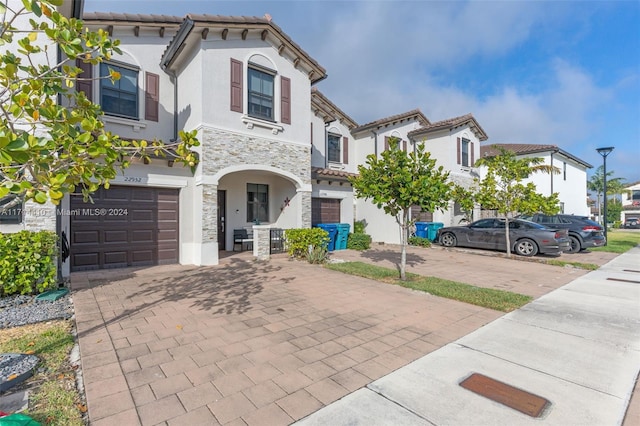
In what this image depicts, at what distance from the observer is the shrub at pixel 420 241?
15.4 metres

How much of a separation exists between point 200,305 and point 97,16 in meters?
9.98

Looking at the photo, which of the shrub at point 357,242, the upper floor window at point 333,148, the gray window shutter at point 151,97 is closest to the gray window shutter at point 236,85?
the gray window shutter at point 151,97

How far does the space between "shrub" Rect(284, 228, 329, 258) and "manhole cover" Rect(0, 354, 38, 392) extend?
7637 mm

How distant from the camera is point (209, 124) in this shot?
9.49 metres

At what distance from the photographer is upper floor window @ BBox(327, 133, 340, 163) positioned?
1711 cm

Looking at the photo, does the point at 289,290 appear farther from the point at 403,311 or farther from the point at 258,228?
the point at 258,228

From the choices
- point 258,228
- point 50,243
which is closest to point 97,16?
point 50,243

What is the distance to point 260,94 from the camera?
427 inches

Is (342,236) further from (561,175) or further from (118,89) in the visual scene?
(561,175)

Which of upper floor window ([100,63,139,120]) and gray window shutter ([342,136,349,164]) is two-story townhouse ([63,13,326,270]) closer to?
upper floor window ([100,63,139,120])

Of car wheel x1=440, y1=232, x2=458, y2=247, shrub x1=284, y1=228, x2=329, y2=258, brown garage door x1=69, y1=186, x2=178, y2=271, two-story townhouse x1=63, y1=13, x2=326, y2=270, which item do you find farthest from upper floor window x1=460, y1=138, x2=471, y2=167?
brown garage door x1=69, y1=186, x2=178, y2=271

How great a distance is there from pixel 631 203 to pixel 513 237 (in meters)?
66.4

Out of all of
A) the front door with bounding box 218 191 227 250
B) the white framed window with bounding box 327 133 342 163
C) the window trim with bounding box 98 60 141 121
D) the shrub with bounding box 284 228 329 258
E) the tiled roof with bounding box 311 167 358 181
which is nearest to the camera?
the window trim with bounding box 98 60 141 121

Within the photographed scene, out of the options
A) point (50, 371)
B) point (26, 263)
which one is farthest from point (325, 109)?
point (50, 371)
